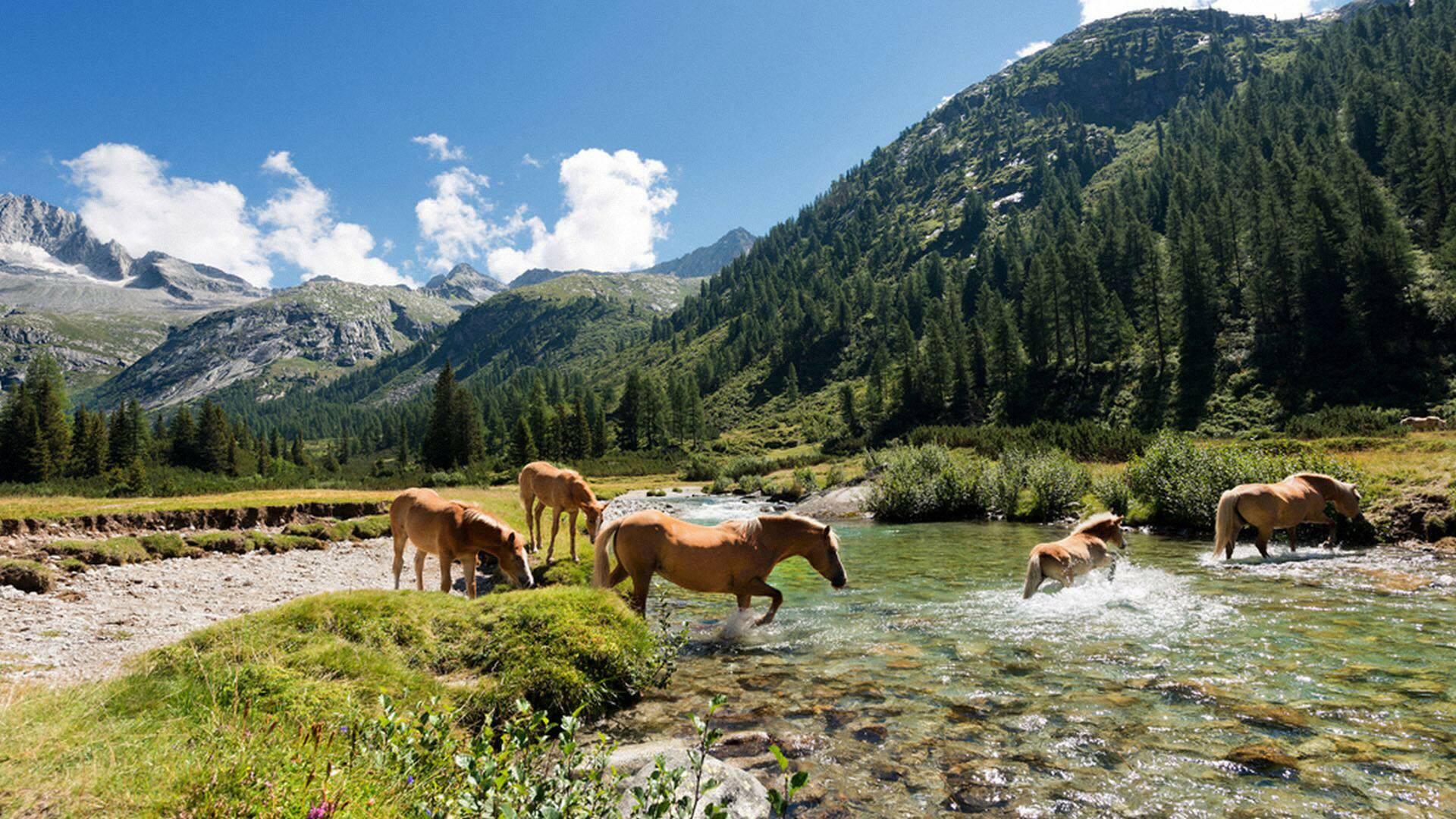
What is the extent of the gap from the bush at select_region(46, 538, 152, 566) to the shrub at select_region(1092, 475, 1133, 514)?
118 ft

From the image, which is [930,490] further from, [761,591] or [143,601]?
[143,601]

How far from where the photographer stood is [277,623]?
767 centimetres

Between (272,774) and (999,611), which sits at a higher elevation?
(272,774)

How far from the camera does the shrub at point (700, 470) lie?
97000mm

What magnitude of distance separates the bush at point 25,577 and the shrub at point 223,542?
6628 mm

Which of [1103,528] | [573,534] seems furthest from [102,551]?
[1103,528]

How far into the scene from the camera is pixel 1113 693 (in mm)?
7816

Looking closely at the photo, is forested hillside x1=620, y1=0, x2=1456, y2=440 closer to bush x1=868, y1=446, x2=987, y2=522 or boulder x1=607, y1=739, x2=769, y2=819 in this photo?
bush x1=868, y1=446, x2=987, y2=522

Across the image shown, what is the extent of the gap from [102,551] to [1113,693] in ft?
81.8

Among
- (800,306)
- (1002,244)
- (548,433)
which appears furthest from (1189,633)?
(800,306)

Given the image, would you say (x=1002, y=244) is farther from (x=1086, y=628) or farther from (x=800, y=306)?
(x=1086, y=628)

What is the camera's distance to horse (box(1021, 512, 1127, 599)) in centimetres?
1315

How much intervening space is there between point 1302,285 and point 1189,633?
305ft

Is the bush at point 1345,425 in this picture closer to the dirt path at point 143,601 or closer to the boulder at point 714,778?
the boulder at point 714,778
